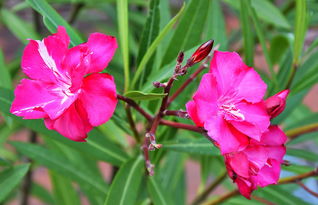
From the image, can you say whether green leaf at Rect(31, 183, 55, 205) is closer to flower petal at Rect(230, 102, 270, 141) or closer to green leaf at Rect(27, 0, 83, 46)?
green leaf at Rect(27, 0, 83, 46)

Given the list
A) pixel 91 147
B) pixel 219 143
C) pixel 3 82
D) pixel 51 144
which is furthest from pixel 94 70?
pixel 51 144

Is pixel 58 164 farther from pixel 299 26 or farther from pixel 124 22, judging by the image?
pixel 299 26

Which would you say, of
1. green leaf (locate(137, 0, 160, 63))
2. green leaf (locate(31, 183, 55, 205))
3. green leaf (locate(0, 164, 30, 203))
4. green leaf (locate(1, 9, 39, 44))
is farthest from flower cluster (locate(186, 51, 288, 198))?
green leaf (locate(31, 183, 55, 205))

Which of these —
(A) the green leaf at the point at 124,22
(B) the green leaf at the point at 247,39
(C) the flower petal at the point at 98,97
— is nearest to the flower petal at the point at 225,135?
(C) the flower petal at the point at 98,97

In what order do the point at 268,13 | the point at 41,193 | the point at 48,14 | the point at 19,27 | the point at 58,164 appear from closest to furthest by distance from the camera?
1. the point at 48,14
2. the point at 58,164
3. the point at 268,13
4. the point at 19,27
5. the point at 41,193

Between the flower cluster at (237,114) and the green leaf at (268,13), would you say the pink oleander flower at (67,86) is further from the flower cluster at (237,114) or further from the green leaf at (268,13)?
the green leaf at (268,13)

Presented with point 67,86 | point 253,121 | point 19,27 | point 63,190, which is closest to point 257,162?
point 253,121
